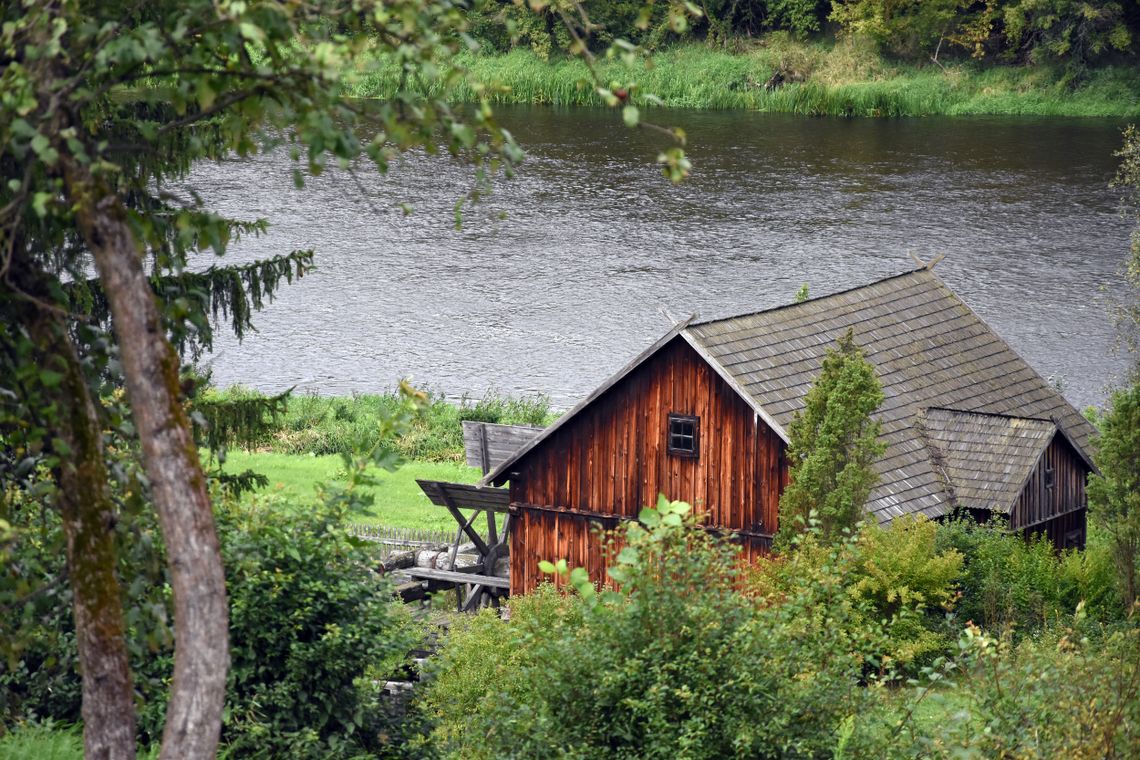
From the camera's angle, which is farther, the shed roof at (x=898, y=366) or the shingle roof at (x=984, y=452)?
the shingle roof at (x=984, y=452)

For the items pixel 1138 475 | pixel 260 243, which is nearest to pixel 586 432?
pixel 1138 475

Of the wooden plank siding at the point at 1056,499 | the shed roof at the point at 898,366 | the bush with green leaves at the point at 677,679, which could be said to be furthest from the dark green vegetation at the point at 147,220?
the wooden plank siding at the point at 1056,499

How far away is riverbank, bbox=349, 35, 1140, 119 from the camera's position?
65125 mm

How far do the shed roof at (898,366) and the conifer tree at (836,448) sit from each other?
33.2 inches

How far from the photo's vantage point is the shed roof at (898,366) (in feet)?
72.9

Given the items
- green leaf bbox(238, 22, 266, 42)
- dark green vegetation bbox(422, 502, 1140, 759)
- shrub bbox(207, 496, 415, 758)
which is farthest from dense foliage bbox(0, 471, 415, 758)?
green leaf bbox(238, 22, 266, 42)

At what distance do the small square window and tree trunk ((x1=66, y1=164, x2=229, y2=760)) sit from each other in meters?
16.3

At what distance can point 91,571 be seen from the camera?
6.81m

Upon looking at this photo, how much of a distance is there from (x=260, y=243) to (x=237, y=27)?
139ft

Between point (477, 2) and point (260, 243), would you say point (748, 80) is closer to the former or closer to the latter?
point (260, 243)

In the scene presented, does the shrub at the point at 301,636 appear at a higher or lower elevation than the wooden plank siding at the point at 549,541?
higher

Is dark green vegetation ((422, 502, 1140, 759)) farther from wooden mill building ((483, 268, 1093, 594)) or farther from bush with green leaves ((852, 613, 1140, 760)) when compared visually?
wooden mill building ((483, 268, 1093, 594))

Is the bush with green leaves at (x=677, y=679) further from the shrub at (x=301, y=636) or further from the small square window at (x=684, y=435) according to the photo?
the small square window at (x=684, y=435)

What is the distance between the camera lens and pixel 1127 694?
9.89 metres
